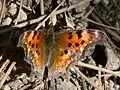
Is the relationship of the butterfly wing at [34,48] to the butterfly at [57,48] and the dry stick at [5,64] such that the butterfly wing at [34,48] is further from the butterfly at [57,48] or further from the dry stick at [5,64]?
the dry stick at [5,64]

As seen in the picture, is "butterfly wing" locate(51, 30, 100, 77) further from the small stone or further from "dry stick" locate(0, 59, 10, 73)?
the small stone

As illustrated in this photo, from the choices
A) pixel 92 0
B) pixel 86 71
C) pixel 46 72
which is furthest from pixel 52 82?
pixel 92 0

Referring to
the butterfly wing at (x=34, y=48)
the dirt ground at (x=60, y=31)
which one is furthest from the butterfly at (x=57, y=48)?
the dirt ground at (x=60, y=31)

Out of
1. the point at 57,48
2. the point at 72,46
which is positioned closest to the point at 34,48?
the point at 57,48

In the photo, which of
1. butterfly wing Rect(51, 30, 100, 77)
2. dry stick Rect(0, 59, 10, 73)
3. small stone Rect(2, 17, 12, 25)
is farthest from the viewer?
small stone Rect(2, 17, 12, 25)

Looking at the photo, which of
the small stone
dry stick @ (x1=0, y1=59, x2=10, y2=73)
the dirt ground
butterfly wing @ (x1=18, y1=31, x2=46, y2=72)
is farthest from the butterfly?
the small stone

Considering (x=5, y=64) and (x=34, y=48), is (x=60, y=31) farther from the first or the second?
(x=5, y=64)

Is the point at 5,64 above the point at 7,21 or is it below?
below
